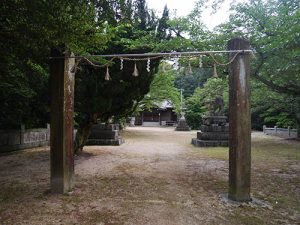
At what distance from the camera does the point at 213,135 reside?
15.5 metres

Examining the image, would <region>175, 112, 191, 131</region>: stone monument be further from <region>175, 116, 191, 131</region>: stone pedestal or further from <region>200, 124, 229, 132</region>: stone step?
<region>200, 124, 229, 132</region>: stone step

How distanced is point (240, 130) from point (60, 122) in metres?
3.46

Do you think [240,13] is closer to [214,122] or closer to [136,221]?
[136,221]

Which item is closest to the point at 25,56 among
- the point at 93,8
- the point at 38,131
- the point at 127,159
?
the point at 93,8

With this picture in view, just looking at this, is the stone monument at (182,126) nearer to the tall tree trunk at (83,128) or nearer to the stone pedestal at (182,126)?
the stone pedestal at (182,126)

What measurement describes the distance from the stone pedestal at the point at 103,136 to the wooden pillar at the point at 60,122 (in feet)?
27.9

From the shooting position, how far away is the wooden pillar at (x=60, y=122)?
5621mm

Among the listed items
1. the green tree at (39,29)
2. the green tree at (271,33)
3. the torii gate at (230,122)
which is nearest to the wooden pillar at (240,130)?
the torii gate at (230,122)

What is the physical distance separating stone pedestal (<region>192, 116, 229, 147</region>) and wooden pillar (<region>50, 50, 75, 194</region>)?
1037 centimetres

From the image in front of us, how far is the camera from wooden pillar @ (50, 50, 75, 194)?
5.62m

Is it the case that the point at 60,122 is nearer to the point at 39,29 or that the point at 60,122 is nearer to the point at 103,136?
the point at 39,29

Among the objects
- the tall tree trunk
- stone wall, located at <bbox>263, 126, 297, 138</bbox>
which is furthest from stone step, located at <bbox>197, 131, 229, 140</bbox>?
stone wall, located at <bbox>263, 126, 297, 138</bbox>

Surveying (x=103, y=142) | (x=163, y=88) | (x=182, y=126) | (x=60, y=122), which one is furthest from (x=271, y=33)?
(x=182, y=126)

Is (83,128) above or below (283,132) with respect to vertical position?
above
